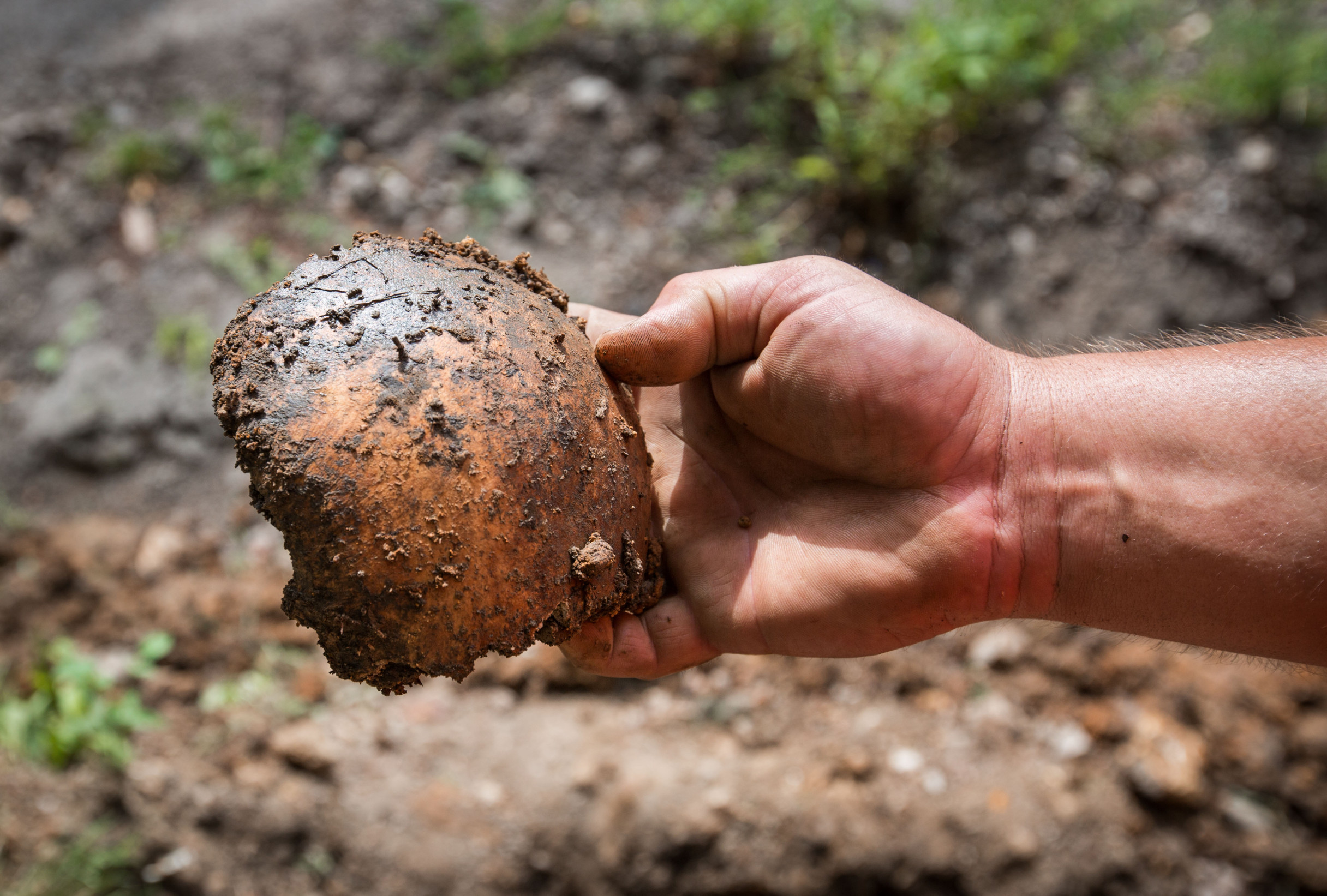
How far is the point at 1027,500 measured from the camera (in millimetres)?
2102

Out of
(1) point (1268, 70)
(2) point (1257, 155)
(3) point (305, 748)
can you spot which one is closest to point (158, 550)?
(3) point (305, 748)

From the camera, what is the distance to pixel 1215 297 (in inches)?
147

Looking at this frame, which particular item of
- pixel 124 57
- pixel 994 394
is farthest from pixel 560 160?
pixel 994 394

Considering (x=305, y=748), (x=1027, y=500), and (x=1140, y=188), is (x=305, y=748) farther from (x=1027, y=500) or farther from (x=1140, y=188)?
(x=1140, y=188)

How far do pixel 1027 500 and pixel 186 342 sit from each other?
3.31 metres

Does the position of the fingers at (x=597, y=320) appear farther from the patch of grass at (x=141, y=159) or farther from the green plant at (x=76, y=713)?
the patch of grass at (x=141, y=159)

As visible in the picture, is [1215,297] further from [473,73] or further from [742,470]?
[473,73]

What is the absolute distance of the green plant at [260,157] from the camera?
4.08m

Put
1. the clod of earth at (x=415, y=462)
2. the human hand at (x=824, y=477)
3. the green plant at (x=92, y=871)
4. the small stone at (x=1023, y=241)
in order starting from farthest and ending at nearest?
the small stone at (x=1023, y=241) < the green plant at (x=92, y=871) < the human hand at (x=824, y=477) < the clod of earth at (x=415, y=462)

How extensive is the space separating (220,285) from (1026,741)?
3630mm

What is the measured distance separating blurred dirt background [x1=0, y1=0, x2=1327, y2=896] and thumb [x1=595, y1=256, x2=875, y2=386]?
58.3 inches

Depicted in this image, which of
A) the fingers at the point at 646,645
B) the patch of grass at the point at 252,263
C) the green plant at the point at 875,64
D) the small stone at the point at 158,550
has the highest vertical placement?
the green plant at the point at 875,64

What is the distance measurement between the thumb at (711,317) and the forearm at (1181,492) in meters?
0.57

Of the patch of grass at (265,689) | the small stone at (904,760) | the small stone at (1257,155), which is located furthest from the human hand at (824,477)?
the small stone at (1257,155)
